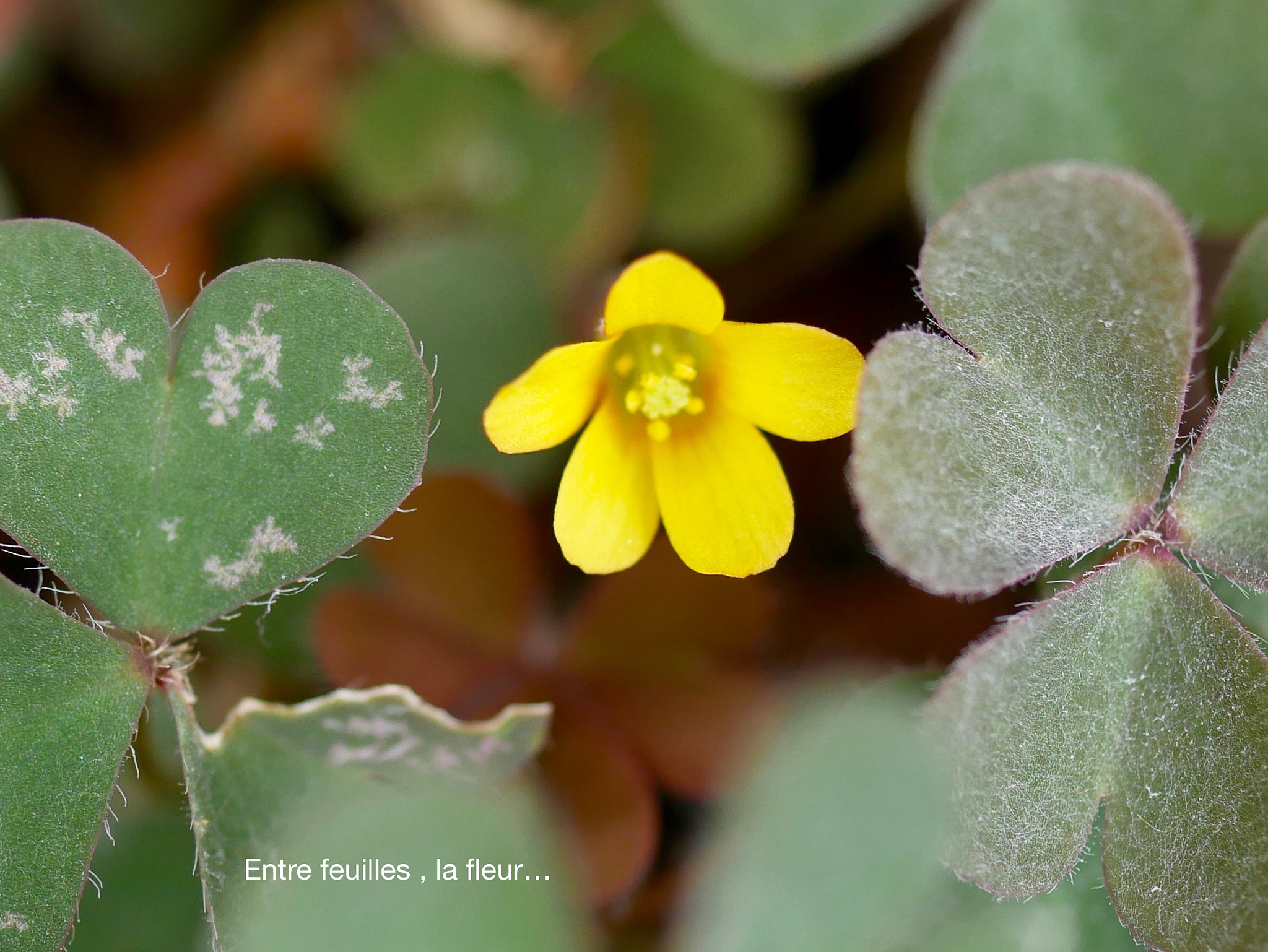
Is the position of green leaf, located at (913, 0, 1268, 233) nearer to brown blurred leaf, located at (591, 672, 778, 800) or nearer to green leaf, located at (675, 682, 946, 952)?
brown blurred leaf, located at (591, 672, 778, 800)

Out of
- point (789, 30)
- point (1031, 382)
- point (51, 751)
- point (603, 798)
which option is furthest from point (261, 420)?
point (789, 30)

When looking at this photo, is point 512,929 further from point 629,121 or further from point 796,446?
point 629,121

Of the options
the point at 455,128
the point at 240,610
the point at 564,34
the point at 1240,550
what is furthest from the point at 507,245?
the point at 1240,550

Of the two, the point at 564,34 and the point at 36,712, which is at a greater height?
the point at 564,34

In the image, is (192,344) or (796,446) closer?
(192,344)

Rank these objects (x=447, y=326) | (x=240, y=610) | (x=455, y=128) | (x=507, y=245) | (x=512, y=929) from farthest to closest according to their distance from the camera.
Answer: (x=455, y=128), (x=507, y=245), (x=447, y=326), (x=240, y=610), (x=512, y=929)

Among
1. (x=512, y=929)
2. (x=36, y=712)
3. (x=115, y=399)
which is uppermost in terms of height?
(x=115, y=399)

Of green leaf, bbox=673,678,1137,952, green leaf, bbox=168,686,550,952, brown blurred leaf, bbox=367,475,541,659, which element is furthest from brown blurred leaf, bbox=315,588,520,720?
green leaf, bbox=673,678,1137,952
